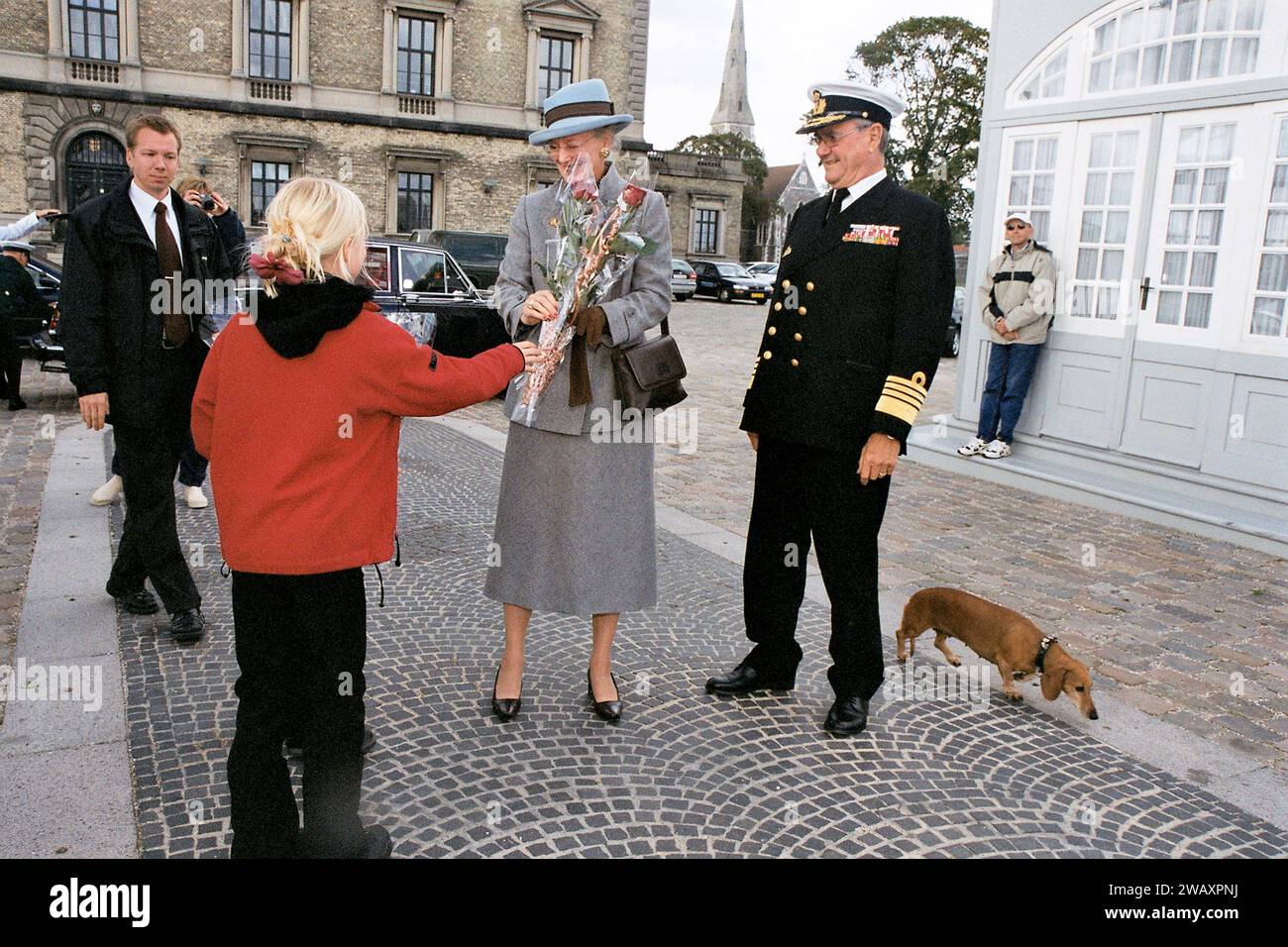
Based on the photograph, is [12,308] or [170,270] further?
[12,308]

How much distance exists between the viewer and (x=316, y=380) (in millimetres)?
2527

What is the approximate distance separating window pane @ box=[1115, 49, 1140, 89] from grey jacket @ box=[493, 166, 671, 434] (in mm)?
6158

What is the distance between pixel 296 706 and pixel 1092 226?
25.7ft

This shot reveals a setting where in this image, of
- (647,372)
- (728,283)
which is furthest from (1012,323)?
(728,283)

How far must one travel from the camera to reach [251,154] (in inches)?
1344

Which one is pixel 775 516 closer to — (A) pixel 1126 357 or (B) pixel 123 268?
(B) pixel 123 268

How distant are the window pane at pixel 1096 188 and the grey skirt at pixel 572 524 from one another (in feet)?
20.5

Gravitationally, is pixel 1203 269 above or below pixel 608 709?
above

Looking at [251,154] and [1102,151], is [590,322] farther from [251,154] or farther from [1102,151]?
[251,154]

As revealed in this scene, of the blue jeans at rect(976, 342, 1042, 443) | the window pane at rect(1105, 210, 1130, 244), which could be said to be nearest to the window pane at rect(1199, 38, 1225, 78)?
the window pane at rect(1105, 210, 1130, 244)

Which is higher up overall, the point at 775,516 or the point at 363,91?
the point at 363,91

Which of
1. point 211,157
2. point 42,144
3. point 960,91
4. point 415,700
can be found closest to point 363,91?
point 211,157
